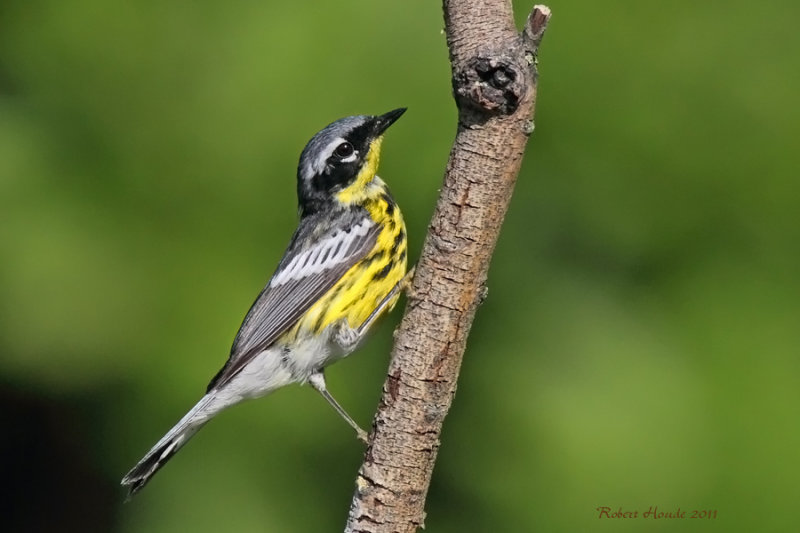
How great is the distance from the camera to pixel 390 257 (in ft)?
9.45

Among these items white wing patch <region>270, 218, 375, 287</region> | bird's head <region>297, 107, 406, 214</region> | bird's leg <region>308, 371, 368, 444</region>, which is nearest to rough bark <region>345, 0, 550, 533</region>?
bird's leg <region>308, 371, 368, 444</region>

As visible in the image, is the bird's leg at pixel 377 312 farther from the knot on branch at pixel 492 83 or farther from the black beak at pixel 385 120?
the knot on branch at pixel 492 83

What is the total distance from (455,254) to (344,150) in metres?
1.05

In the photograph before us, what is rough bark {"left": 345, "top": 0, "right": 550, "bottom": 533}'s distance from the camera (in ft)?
6.21

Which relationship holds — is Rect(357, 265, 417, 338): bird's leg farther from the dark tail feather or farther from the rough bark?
the rough bark

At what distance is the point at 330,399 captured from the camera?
8.35 feet

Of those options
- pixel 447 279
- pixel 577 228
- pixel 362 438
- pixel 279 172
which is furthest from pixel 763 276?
pixel 279 172

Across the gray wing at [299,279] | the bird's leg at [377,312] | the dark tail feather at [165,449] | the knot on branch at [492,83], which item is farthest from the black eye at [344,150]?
the knot on branch at [492,83]

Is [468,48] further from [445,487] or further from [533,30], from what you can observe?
[445,487]

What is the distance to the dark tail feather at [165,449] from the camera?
8.16 feet

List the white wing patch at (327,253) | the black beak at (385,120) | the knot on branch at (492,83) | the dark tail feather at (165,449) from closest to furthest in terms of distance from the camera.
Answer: the knot on branch at (492,83) < the dark tail feather at (165,449) < the black beak at (385,120) < the white wing patch at (327,253)

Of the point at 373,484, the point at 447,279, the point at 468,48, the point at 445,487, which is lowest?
the point at 445,487

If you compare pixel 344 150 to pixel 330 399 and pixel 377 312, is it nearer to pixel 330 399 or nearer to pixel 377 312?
pixel 377 312

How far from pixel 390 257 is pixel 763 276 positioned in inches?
40.6
